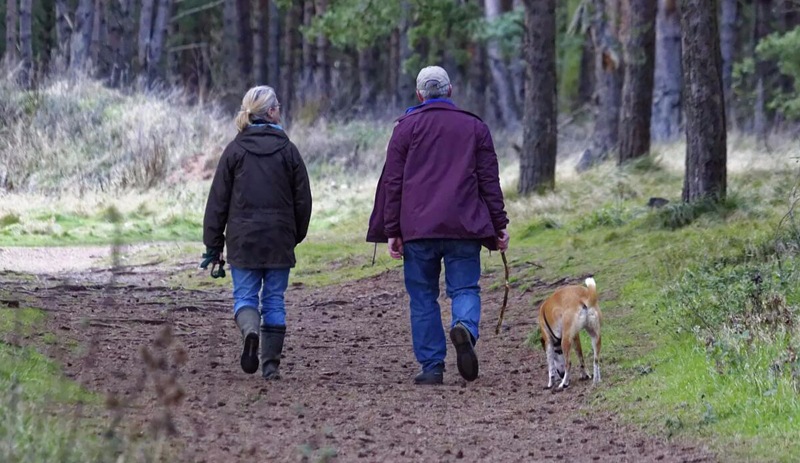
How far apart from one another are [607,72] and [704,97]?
12.8 metres

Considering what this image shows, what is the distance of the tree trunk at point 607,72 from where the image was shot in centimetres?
A: 2534

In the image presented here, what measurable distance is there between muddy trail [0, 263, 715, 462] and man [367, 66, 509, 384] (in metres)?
0.38

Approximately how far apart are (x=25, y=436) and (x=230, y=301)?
8205 millimetres

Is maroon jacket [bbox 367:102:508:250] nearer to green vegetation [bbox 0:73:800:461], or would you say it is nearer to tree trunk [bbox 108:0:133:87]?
green vegetation [bbox 0:73:800:461]

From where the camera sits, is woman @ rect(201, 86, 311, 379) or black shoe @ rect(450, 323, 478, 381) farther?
woman @ rect(201, 86, 311, 379)

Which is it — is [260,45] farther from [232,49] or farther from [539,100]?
[539,100]

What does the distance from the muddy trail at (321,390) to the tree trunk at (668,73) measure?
14.0m

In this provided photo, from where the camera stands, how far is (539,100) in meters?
19.0

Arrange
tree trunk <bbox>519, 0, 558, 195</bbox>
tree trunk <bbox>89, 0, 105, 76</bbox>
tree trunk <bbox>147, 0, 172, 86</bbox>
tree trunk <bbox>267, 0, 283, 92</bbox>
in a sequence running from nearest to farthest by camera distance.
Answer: tree trunk <bbox>519, 0, 558, 195</bbox>
tree trunk <bbox>89, 0, 105, 76</bbox>
tree trunk <bbox>147, 0, 172, 86</bbox>
tree trunk <bbox>267, 0, 283, 92</bbox>

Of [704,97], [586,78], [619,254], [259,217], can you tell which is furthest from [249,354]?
[586,78]

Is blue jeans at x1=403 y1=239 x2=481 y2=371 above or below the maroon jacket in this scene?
below

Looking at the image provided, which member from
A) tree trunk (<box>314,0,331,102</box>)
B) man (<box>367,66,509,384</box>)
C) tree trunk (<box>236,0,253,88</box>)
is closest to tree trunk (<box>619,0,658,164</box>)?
man (<box>367,66,509,384</box>)

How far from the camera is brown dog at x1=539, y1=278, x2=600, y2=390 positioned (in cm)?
792

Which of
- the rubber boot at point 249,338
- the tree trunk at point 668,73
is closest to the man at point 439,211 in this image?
the rubber boot at point 249,338
